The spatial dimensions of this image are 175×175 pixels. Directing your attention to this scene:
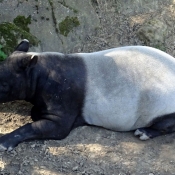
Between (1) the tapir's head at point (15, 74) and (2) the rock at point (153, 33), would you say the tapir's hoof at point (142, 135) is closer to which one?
(1) the tapir's head at point (15, 74)

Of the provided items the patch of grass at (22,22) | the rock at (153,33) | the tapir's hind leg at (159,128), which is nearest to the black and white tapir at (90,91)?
the tapir's hind leg at (159,128)

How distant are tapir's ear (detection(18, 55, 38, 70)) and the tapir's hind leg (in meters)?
1.87

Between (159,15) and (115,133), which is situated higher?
(159,15)

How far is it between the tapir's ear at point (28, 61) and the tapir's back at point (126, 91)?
32.1 inches

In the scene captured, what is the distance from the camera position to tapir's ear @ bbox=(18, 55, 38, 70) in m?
6.24

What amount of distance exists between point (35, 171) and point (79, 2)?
13.5 ft

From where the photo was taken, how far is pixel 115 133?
670 cm

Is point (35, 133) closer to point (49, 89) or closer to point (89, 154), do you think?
point (49, 89)

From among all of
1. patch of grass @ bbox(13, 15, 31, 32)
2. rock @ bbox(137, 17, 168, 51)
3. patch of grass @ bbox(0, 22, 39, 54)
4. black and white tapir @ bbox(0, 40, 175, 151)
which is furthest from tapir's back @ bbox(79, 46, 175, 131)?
rock @ bbox(137, 17, 168, 51)

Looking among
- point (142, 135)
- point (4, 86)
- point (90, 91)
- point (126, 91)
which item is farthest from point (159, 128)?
point (4, 86)

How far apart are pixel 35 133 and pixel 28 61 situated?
1.03 m

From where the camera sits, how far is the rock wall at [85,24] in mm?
7762

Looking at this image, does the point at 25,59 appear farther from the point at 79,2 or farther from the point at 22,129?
the point at 79,2

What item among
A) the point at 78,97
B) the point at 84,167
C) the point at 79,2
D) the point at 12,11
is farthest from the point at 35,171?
the point at 79,2
